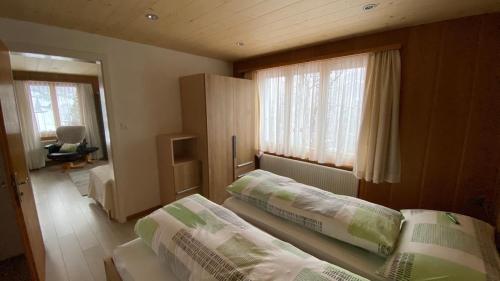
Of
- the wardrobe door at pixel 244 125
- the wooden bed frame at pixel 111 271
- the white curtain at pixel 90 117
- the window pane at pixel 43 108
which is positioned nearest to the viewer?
the wooden bed frame at pixel 111 271

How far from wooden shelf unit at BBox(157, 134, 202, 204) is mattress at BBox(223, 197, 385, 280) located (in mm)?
1225

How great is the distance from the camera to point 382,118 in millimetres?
2098

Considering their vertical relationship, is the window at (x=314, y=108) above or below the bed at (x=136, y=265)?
above

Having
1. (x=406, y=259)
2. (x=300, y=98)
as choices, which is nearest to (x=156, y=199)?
(x=300, y=98)

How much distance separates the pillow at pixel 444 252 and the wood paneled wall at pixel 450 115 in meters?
0.73

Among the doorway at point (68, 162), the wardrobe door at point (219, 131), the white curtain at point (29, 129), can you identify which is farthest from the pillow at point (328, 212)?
the white curtain at point (29, 129)

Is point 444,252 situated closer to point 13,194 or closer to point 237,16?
point 237,16

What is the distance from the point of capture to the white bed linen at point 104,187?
2602 mm

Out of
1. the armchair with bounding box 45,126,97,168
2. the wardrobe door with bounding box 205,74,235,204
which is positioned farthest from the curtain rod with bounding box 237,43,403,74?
the armchair with bounding box 45,126,97,168

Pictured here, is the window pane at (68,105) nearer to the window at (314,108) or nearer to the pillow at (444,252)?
the window at (314,108)

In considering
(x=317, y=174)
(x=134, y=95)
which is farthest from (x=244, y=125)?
(x=134, y=95)

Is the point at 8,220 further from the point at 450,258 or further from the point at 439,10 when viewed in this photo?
the point at 439,10

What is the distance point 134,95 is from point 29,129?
170 inches

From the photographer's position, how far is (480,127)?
1.72 metres
